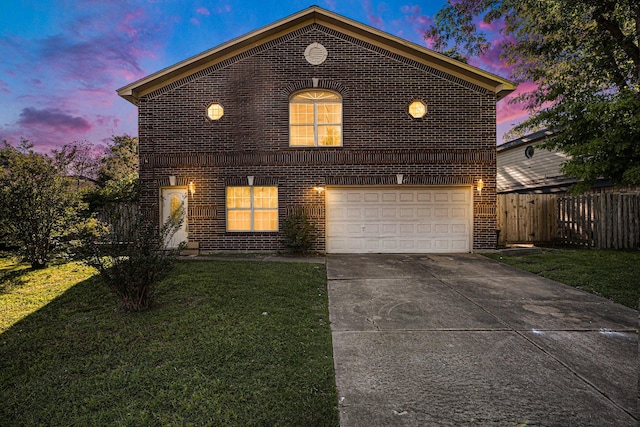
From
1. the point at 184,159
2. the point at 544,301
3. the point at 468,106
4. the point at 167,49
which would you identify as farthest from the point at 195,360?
the point at 167,49

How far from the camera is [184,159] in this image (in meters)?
10.5

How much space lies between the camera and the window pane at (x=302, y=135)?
10578mm

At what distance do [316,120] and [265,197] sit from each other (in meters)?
3.08

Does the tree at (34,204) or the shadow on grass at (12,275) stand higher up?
the tree at (34,204)

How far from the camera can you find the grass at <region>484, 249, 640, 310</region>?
19.4 feet

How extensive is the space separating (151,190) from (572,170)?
11748 mm

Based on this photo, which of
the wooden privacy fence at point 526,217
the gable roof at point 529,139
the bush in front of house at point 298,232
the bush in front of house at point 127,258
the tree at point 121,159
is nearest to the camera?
the bush in front of house at point 127,258

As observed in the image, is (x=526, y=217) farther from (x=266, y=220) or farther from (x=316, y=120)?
(x=266, y=220)

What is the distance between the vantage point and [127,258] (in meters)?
4.71

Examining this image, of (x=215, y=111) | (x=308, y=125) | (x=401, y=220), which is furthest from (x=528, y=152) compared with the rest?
(x=215, y=111)

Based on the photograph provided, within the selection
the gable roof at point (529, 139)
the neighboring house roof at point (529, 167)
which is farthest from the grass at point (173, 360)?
the gable roof at point (529, 139)

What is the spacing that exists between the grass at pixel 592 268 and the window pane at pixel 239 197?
7.91 metres

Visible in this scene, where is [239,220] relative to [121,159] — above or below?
below

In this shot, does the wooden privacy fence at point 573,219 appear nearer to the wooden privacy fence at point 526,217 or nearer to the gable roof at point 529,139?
the wooden privacy fence at point 526,217
